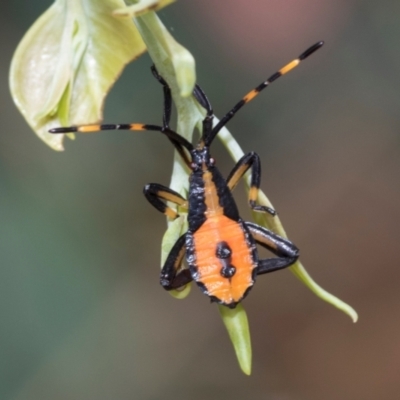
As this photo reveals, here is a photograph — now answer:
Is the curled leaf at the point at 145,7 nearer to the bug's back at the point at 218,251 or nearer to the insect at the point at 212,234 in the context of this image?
the insect at the point at 212,234

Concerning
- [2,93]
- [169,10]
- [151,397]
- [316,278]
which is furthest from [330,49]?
[151,397]

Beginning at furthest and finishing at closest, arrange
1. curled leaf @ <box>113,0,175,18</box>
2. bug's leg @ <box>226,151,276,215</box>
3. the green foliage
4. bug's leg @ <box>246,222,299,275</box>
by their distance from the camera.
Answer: bug's leg @ <box>246,222,299,275</box> < bug's leg @ <box>226,151,276,215</box> < the green foliage < curled leaf @ <box>113,0,175,18</box>

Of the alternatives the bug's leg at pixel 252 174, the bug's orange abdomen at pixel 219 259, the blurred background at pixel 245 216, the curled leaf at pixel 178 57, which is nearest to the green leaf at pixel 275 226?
the bug's leg at pixel 252 174

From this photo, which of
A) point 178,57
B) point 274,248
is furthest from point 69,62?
point 274,248

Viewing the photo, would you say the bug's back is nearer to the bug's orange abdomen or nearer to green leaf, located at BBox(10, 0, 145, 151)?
the bug's orange abdomen

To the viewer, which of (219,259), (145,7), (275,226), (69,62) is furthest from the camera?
(219,259)

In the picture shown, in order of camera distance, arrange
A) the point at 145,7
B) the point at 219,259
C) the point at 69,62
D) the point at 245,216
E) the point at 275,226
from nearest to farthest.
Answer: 1. the point at 145,7
2. the point at 69,62
3. the point at 275,226
4. the point at 219,259
5. the point at 245,216

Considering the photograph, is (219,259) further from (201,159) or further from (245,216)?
(245,216)

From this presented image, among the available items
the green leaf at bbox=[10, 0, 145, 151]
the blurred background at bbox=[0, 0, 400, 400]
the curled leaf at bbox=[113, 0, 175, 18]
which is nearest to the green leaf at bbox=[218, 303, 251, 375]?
the green leaf at bbox=[10, 0, 145, 151]

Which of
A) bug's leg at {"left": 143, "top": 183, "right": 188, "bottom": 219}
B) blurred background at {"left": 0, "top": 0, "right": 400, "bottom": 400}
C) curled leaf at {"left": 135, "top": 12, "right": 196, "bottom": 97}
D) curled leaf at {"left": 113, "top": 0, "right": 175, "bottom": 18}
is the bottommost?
blurred background at {"left": 0, "top": 0, "right": 400, "bottom": 400}

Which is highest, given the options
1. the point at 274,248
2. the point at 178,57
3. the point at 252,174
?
the point at 178,57
